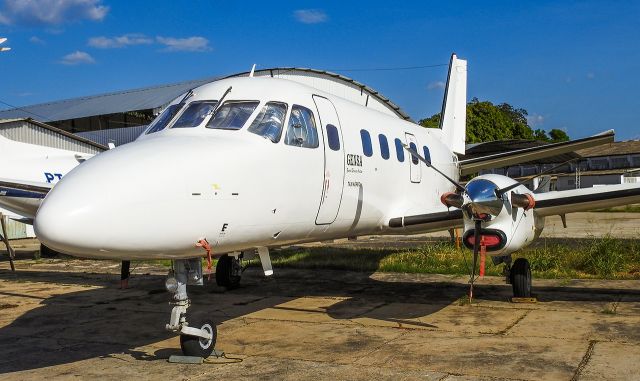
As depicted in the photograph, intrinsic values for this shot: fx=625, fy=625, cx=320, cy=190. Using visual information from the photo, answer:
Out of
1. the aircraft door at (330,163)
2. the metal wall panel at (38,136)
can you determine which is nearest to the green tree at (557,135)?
the metal wall panel at (38,136)

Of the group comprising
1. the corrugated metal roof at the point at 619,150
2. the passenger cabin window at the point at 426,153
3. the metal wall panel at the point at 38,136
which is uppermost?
the corrugated metal roof at the point at 619,150

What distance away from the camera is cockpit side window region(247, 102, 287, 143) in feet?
25.4

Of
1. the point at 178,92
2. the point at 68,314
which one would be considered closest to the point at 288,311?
the point at 68,314

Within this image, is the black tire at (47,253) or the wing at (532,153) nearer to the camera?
the wing at (532,153)

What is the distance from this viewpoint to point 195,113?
7.75m

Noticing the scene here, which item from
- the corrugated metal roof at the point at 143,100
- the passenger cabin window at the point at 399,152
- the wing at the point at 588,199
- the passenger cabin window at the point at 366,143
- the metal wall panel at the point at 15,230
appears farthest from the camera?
the corrugated metal roof at the point at 143,100

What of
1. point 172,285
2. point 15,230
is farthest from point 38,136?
point 172,285

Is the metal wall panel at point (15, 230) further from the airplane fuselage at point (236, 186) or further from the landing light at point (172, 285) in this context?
the landing light at point (172, 285)

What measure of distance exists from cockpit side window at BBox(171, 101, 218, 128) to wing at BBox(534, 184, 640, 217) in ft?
17.2

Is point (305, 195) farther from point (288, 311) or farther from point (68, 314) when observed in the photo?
point (68, 314)

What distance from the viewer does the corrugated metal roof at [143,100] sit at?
3734cm

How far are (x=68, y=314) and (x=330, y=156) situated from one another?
18.0 ft

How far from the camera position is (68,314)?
10734mm

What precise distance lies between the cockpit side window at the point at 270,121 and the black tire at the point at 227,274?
18.1 ft
